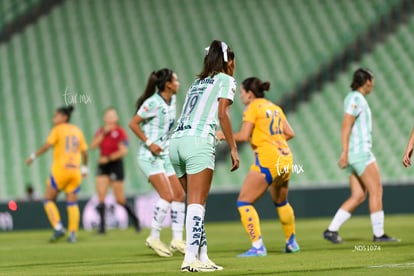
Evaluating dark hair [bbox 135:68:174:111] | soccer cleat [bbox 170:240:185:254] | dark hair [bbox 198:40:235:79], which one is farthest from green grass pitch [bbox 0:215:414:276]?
dark hair [bbox 135:68:174:111]

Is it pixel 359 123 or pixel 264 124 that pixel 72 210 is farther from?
pixel 264 124

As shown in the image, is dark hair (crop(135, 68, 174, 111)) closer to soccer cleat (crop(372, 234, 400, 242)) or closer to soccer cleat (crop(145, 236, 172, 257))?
soccer cleat (crop(145, 236, 172, 257))

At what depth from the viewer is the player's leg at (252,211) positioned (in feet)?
36.2

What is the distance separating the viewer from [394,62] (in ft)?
83.3

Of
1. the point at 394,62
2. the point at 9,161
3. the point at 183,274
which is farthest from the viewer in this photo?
the point at 394,62

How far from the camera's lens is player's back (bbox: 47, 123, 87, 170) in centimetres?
1587

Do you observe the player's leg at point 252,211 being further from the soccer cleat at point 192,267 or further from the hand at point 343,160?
the soccer cleat at point 192,267

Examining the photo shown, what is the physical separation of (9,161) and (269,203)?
6562 millimetres

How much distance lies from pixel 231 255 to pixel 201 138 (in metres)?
2.88

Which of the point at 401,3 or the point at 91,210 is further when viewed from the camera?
the point at 401,3

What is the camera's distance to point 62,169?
1589 cm

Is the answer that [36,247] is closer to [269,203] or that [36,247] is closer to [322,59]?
[269,203]

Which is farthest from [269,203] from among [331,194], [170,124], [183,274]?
[183,274]

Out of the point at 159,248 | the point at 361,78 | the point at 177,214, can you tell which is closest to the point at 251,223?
the point at 159,248
